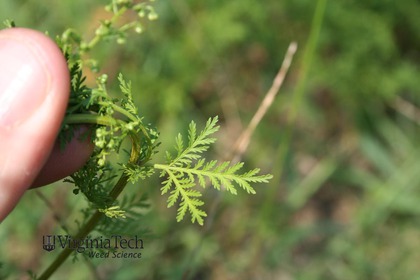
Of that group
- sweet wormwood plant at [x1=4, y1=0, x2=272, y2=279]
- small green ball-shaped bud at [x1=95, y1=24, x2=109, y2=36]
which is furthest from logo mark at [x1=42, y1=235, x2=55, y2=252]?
small green ball-shaped bud at [x1=95, y1=24, x2=109, y2=36]

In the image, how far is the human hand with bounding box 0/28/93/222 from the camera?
971 millimetres

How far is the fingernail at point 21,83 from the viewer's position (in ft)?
3.24

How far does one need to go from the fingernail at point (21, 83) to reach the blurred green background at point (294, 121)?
1574mm

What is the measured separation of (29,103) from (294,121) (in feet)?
6.53

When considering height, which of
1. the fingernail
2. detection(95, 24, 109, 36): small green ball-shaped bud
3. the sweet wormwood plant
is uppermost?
detection(95, 24, 109, 36): small green ball-shaped bud

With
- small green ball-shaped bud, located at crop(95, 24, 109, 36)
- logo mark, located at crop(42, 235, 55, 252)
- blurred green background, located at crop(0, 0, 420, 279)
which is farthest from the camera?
blurred green background, located at crop(0, 0, 420, 279)

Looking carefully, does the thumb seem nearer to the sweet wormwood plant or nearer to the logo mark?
the sweet wormwood plant

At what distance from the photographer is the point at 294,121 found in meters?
2.85

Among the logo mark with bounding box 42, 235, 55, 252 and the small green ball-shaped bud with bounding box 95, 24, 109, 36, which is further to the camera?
the logo mark with bounding box 42, 235, 55, 252

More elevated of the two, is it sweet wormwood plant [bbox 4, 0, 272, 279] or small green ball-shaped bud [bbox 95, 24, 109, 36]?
small green ball-shaped bud [bbox 95, 24, 109, 36]

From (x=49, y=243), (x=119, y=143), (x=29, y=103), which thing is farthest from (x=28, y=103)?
(x=49, y=243)

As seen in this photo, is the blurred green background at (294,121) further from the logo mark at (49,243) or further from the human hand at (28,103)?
the human hand at (28,103)

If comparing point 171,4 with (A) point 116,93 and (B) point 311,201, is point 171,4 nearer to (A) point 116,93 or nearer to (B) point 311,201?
(A) point 116,93

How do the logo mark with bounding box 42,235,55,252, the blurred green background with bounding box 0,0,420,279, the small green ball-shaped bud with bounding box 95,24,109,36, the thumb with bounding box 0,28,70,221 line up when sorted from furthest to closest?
1. the blurred green background with bounding box 0,0,420,279
2. the logo mark with bounding box 42,235,55,252
3. the small green ball-shaped bud with bounding box 95,24,109,36
4. the thumb with bounding box 0,28,70,221
